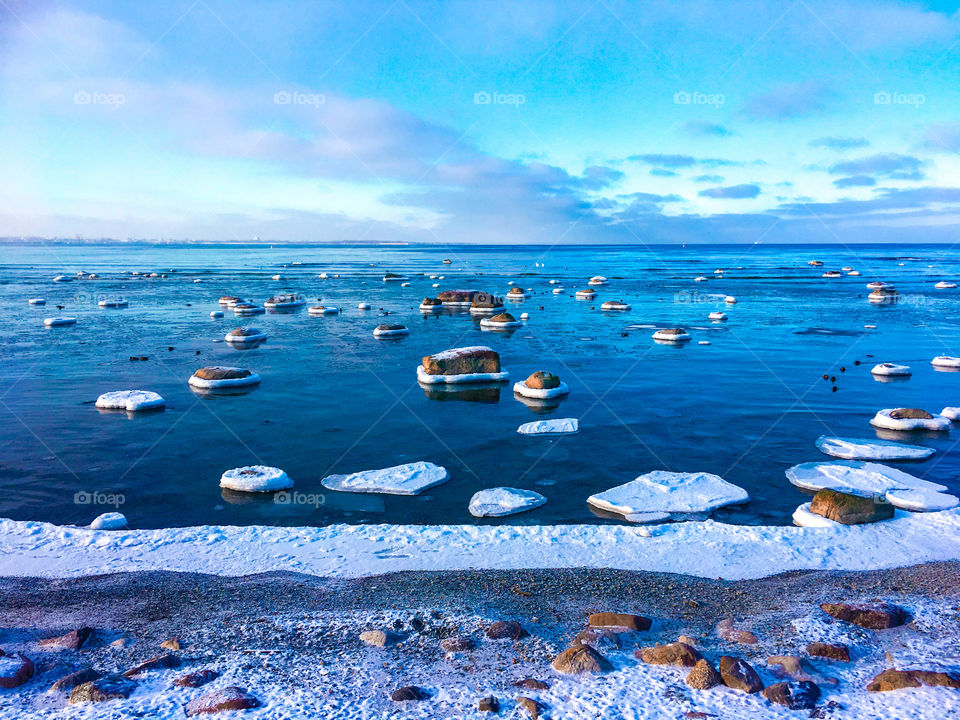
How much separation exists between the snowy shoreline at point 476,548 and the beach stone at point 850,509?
0.66 feet

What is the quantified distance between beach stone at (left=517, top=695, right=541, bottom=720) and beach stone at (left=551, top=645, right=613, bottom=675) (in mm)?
668

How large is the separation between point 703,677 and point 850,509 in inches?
265

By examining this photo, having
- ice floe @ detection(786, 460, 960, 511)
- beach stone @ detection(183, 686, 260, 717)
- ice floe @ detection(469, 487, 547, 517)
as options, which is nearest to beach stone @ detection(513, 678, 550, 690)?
beach stone @ detection(183, 686, 260, 717)

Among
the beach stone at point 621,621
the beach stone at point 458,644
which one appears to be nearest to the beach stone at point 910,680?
the beach stone at point 621,621

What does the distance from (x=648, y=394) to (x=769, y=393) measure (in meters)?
4.38

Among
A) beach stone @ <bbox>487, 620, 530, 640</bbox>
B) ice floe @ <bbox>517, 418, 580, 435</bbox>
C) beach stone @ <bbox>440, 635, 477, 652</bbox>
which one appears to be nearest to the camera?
beach stone @ <bbox>440, 635, 477, 652</bbox>

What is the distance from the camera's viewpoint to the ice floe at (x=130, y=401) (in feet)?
66.9

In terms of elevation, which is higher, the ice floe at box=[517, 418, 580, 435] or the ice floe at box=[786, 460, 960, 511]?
the ice floe at box=[786, 460, 960, 511]

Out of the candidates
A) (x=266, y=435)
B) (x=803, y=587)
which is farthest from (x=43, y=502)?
(x=803, y=587)

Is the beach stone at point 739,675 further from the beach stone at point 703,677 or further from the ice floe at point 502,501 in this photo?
the ice floe at point 502,501

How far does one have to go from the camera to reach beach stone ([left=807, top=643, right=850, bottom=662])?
24.3 ft

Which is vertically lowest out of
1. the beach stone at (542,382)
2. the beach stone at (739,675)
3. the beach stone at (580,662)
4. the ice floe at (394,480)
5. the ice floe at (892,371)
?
the ice floe at (394,480)

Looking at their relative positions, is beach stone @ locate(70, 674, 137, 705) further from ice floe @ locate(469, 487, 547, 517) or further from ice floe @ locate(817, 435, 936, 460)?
ice floe @ locate(817, 435, 936, 460)

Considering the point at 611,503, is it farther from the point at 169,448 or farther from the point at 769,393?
the point at 769,393
